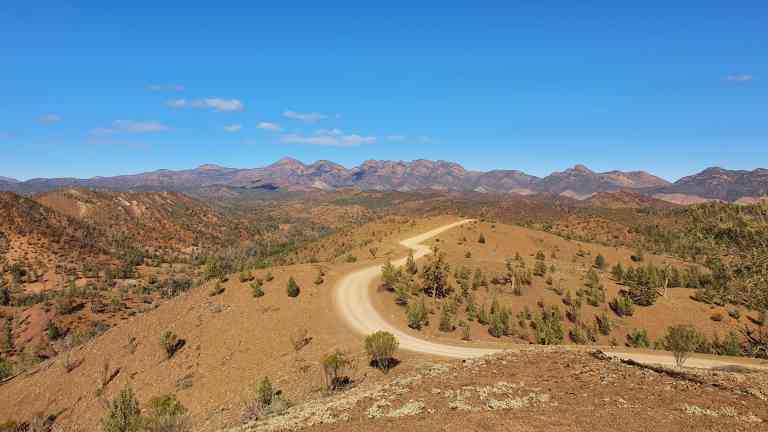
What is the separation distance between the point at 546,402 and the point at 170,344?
1052 inches

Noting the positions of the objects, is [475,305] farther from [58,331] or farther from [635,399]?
[58,331]

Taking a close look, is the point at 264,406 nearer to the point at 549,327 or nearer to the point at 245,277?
the point at 245,277

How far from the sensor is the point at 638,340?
33344mm

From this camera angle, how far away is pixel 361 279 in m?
42.4

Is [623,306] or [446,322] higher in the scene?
[446,322]

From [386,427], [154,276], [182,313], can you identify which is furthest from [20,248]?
[386,427]

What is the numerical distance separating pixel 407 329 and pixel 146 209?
188989mm

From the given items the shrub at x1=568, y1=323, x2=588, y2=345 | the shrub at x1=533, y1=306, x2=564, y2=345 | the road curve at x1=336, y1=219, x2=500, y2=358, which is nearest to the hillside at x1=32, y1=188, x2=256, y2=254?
the road curve at x1=336, y1=219, x2=500, y2=358

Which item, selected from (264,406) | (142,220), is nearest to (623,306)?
(264,406)

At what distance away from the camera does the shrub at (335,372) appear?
19.1 meters

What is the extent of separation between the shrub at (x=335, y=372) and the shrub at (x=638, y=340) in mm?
27539

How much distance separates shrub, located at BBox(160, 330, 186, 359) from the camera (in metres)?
28.2

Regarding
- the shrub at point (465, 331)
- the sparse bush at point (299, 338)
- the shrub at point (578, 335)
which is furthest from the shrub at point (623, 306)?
the sparse bush at point (299, 338)

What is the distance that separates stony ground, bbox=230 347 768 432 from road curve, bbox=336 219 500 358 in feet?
20.2
